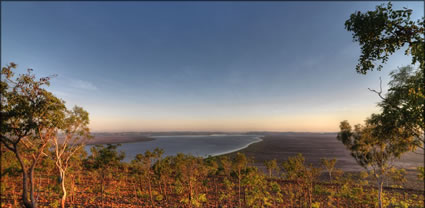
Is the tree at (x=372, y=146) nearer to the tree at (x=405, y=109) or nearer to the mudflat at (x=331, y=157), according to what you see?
the tree at (x=405, y=109)

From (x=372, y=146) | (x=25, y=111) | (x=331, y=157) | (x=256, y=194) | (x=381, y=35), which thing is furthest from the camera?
(x=331, y=157)

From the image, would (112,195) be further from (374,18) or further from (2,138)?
(374,18)

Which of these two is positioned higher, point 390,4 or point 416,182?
point 390,4

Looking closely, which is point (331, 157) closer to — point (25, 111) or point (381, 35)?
Answer: point (381, 35)

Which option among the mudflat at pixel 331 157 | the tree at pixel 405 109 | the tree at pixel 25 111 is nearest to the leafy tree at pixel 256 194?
the mudflat at pixel 331 157

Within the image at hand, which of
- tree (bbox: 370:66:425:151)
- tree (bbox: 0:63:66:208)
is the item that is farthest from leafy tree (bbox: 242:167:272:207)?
tree (bbox: 0:63:66:208)

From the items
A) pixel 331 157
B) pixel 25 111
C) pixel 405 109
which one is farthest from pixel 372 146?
pixel 331 157

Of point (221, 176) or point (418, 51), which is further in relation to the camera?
point (221, 176)

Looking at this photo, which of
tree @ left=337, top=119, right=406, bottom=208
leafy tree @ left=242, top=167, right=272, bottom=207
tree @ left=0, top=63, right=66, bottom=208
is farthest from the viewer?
tree @ left=337, top=119, right=406, bottom=208

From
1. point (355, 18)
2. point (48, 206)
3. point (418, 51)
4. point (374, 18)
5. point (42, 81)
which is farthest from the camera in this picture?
point (48, 206)

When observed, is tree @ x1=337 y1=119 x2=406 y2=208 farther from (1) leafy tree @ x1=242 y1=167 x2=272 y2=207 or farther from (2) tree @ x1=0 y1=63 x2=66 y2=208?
(2) tree @ x1=0 y1=63 x2=66 y2=208

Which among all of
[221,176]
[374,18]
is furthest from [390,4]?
[221,176]
